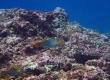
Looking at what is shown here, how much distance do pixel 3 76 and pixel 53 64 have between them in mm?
1803

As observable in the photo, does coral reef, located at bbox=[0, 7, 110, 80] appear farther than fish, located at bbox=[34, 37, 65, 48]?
Yes

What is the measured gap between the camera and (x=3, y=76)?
601cm

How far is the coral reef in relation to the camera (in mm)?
6277

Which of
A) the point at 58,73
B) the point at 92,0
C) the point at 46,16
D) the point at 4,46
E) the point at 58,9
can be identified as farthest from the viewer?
the point at 92,0

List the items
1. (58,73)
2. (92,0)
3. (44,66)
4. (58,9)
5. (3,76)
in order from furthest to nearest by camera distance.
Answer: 1. (92,0)
2. (58,9)
3. (44,66)
4. (58,73)
5. (3,76)

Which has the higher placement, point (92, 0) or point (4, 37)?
point (92, 0)

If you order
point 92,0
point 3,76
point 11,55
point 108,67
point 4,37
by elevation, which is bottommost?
point 3,76

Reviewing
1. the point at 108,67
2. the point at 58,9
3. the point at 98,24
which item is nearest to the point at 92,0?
the point at 98,24

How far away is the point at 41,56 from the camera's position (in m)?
7.42

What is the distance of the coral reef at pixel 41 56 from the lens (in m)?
6.28

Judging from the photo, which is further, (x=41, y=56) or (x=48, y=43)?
(x=41, y=56)

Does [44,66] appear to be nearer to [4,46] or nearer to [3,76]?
[3,76]

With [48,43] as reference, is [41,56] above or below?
above

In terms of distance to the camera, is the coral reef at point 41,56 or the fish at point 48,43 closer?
the fish at point 48,43
